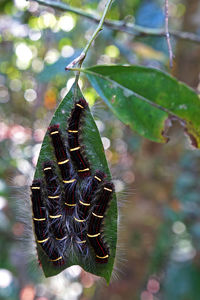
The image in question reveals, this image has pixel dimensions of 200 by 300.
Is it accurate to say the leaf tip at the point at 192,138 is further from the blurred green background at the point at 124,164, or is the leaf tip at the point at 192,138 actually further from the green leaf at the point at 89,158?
the blurred green background at the point at 124,164

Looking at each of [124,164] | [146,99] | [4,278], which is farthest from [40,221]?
[124,164]

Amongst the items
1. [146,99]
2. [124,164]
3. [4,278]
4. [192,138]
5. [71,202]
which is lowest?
[4,278]

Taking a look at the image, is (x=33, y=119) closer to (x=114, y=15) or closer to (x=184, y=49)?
(x=114, y=15)

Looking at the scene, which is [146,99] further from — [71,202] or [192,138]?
[71,202]

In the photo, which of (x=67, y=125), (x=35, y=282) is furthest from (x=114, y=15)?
(x=35, y=282)

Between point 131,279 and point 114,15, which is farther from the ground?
point 114,15

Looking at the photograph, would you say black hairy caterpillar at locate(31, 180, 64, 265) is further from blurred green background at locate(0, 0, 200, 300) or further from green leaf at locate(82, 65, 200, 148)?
blurred green background at locate(0, 0, 200, 300)
